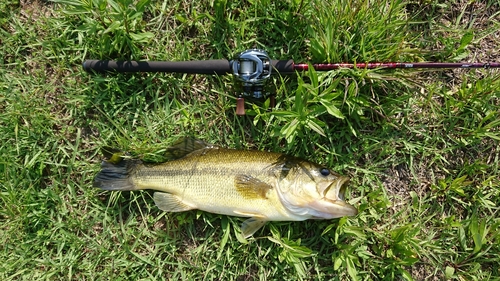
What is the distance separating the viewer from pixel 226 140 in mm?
3424

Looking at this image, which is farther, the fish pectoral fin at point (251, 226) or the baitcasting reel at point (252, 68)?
the fish pectoral fin at point (251, 226)

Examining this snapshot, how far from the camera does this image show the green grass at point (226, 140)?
10.9 ft

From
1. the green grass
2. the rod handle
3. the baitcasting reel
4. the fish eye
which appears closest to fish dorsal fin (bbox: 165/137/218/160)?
the green grass

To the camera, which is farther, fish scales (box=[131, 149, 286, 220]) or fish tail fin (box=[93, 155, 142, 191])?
fish tail fin (box=[93, 155, 142, 191])

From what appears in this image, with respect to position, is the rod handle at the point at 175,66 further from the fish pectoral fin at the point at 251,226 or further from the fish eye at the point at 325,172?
the fish pectoral fin at the point at 251,226

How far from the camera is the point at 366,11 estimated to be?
3.20m

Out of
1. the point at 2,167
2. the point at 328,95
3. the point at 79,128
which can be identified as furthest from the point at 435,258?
the point at 2,167

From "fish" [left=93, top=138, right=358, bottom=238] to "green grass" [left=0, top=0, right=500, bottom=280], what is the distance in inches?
7.6

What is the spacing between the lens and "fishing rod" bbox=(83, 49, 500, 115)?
2.99 m

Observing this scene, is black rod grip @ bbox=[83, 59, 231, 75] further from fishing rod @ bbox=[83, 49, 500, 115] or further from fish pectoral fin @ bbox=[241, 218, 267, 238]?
fish pectoral fin @ bbox=[241, 218, 267, 238]

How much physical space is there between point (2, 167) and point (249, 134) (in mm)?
2370

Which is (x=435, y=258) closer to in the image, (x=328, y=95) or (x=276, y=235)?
(x=276, y=235)

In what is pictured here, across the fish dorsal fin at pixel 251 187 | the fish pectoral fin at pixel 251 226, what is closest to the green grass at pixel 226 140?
the fish pectoral fin at pixel 251 226

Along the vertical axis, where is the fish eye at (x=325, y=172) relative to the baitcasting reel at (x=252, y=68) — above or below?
below
